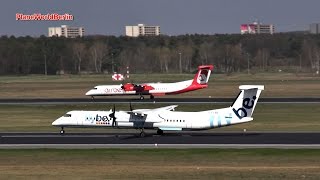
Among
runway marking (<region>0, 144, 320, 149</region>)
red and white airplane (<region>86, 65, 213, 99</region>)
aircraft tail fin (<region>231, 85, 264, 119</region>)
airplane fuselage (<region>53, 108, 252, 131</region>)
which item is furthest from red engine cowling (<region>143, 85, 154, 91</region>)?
runway marking (<region>0, 144, 320, 149</region>)

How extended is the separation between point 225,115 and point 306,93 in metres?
63.2

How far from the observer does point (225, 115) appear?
196 feet

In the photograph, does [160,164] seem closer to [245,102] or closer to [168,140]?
[168,140]

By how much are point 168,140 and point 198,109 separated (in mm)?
31715

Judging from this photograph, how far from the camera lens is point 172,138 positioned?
59.0m

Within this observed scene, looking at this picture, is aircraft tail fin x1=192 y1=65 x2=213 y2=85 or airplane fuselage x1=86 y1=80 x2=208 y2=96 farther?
aircraft tail fin x1=192 y1=65 x2=213 y2=85

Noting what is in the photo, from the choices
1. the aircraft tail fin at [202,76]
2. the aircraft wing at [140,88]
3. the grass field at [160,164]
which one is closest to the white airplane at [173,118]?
the grass field at [160,164]

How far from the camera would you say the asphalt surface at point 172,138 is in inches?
2191

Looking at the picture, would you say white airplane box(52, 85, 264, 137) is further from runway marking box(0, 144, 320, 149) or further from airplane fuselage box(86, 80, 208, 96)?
airplane fuselage box(86, 80, 208, 96)

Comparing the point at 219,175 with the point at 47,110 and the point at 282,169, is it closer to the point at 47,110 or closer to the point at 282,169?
the point at 282,169

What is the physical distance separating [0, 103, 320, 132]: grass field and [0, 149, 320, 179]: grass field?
55.2ft

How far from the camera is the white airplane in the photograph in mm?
59531

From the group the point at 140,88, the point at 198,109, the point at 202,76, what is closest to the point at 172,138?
the point at 198,109

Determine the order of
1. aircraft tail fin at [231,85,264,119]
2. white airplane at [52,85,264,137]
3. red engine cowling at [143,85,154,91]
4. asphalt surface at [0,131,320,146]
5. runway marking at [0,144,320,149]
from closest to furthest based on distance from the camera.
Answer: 1. runway marking at [0,144,320,149]
2. asphalt surface at [0,131,320,146]
3. aircraft tail fin at [231,85,264,119]
4. white airplane at [52,85,264,137]
5. red engine cowling at [143,85,154,91]
